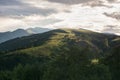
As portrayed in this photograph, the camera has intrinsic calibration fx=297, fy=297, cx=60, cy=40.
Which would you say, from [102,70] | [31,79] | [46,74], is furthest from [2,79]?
[102,70]

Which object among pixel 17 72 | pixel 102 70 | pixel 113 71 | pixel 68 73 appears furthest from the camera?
pixel 17 72

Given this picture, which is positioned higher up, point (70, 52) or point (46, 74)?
point (70, 52)

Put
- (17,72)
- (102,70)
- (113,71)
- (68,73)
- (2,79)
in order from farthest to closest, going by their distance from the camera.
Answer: (2,79) < (17,72) < (113,71) < (102,70) < (68,73)

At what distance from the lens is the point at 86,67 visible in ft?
343

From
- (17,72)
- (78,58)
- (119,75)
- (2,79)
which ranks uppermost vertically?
(78,58)

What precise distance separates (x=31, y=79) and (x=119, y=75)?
61.0m

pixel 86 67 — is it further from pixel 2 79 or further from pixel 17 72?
pixel 2 79

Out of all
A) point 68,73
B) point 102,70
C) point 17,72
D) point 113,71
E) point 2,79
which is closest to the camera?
point 68,73

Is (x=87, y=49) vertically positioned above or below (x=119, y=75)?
above

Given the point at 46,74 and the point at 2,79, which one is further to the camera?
the point at 2,79

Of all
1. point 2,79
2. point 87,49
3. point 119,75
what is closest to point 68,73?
point 87,49

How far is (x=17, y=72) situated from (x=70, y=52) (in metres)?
55.1

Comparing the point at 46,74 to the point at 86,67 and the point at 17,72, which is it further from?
the point at 17,72

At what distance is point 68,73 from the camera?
10094 cm
